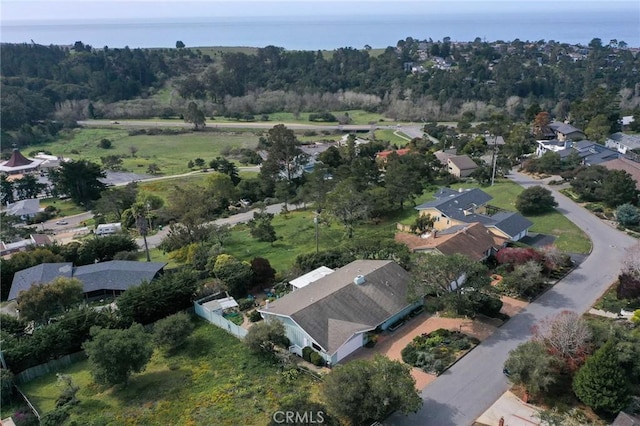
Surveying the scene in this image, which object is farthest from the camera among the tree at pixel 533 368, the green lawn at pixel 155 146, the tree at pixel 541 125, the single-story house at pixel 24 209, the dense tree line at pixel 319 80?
the dense tree line at pixel 319 80

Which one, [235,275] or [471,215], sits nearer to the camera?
[235,275]

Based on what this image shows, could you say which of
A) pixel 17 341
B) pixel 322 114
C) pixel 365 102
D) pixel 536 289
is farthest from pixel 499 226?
pixel 365 102

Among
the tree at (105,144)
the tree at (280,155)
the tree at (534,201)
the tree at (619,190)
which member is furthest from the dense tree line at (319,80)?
the tree at (534,201)

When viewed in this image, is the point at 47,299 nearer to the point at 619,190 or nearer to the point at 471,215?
Answer: the point at 471,215

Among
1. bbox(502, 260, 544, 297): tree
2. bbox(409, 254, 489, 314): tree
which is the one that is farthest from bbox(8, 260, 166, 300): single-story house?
bbox(502, 260, 544, 297): tree

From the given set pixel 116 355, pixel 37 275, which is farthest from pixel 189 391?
pixel 37 275

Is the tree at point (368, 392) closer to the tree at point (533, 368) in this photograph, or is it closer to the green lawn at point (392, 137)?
the tree at point (533, 368)
